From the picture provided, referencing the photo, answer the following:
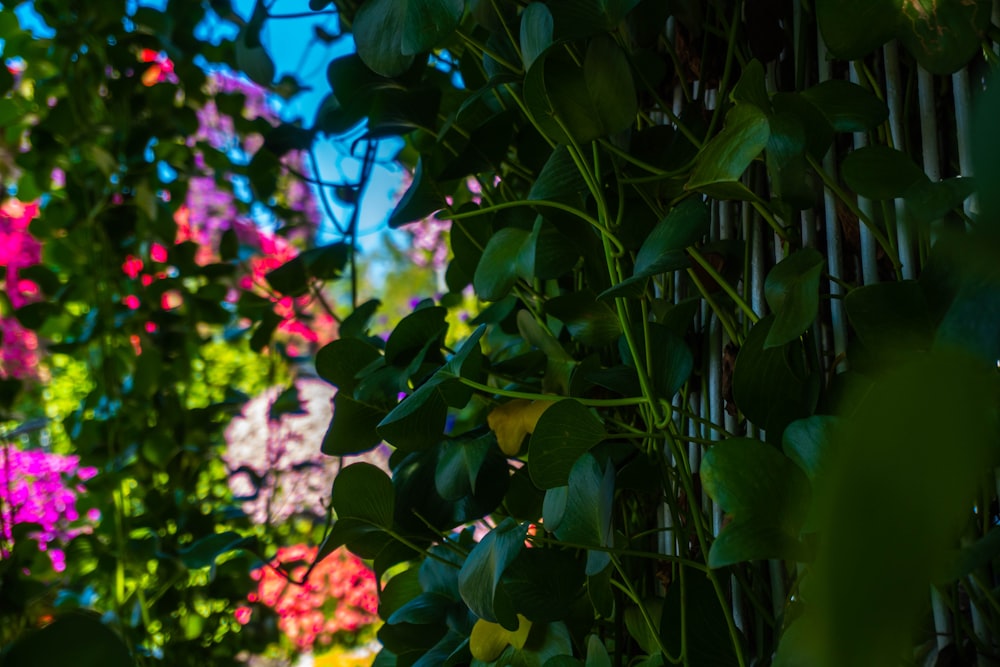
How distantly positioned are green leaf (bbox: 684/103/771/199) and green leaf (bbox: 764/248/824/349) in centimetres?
4

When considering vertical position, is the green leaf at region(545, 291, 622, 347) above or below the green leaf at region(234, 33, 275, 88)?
below

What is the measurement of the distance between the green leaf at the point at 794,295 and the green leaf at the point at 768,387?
3 cm

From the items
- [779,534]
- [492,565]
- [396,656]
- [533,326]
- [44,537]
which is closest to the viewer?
[779,534]

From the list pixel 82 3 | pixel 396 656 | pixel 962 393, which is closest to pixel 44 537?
pixel 82 3

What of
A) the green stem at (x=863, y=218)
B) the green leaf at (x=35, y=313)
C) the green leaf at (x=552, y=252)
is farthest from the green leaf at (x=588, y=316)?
the green leaf at (x=35, y=313)

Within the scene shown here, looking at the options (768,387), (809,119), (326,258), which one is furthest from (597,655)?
(326,258)

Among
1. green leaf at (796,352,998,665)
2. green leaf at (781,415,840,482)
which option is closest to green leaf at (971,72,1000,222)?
green leaf at (796,352,998,665)

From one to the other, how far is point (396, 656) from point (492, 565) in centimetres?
25

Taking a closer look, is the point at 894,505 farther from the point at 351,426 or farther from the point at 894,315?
the point at 351,426

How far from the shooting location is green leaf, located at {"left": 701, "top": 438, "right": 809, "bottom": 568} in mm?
271

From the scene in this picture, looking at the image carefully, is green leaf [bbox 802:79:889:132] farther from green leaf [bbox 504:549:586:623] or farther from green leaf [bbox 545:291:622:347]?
green leaf [bbox 504:549:586:623]

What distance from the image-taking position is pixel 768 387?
35 centimetres

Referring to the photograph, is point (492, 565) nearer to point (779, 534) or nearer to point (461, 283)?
point (779, 534)

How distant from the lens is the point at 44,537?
146 cm
